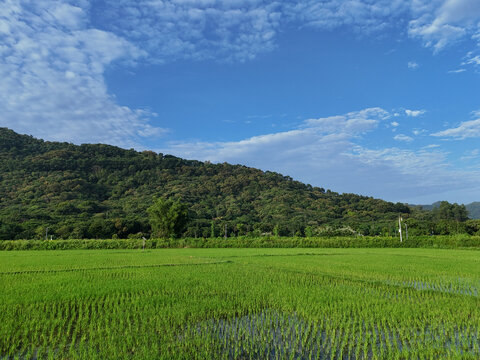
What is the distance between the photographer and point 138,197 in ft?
268

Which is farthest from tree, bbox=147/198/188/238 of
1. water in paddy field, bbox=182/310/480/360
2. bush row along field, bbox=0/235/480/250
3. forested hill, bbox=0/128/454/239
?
water in paddy field, bbox=182/310/480/360

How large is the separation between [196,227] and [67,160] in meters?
55.6

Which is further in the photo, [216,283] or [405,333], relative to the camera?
[216,283]

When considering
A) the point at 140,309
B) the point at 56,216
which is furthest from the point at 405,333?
the point at 56,216

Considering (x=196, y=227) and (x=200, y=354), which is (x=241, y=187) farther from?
(x=200, y=354)

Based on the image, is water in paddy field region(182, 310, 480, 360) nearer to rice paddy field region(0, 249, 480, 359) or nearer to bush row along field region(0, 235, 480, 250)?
rice paddy field region(0, 249, 480, 359)

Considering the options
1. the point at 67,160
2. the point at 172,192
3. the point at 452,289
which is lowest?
the point at 452,289

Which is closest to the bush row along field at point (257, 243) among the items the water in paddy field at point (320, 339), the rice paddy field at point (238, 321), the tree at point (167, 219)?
the tree at point (167, 219)

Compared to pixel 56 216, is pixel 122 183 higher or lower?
higher

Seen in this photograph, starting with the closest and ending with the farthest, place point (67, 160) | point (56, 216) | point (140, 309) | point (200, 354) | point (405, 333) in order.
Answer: point (200, 354), point (405, 333), point (140, 309), point (56, 216), point (67, 160)

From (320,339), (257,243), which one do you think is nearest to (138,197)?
(257,243)

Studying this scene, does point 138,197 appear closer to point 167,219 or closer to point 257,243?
point 167,219

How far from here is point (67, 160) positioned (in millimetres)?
92750

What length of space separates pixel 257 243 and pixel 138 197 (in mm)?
55606
